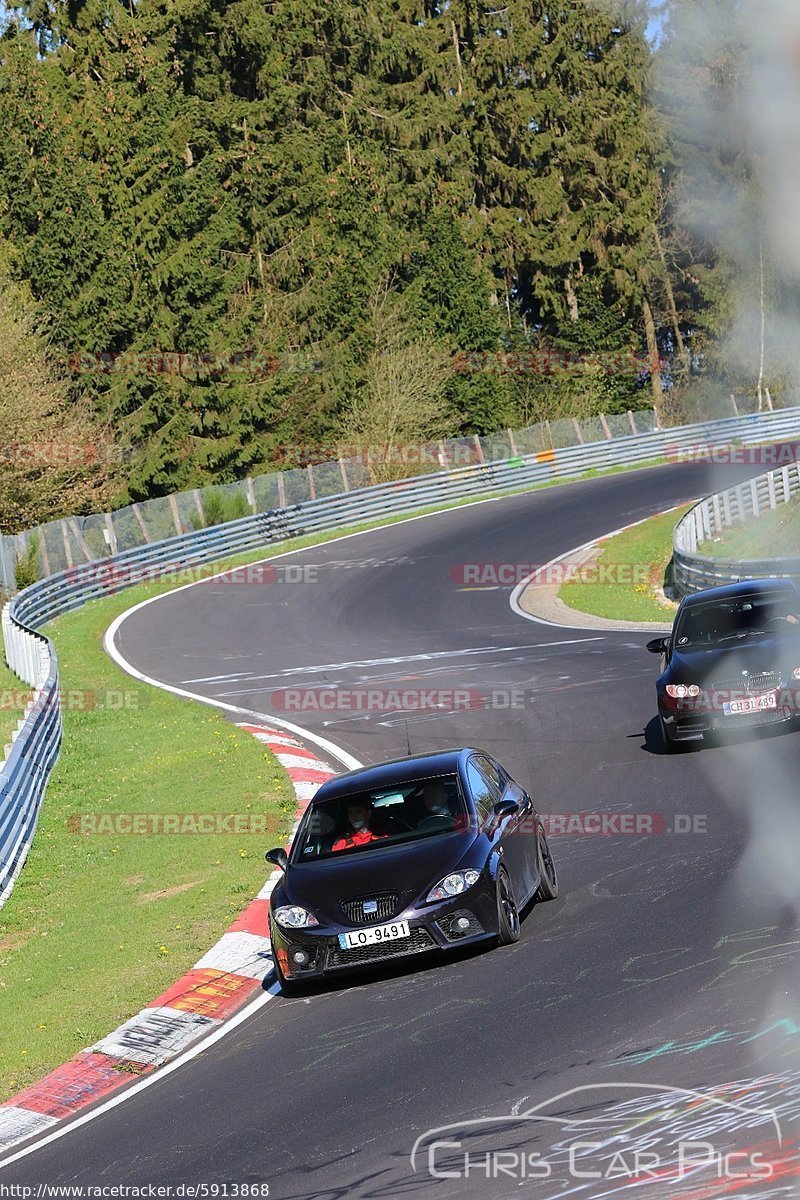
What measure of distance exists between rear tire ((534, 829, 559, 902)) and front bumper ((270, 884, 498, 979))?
1402 mm

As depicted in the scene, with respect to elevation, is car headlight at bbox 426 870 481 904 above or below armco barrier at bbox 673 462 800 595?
above

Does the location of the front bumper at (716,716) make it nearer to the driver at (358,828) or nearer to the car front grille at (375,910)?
the driver at (358,828)

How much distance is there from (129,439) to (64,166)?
11.4 meters

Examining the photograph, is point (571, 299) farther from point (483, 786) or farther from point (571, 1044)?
point (571, 1044)

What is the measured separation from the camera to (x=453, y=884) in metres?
9.77

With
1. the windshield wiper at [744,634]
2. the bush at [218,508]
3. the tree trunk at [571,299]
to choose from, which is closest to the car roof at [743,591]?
the windshield wiper at [744,634]

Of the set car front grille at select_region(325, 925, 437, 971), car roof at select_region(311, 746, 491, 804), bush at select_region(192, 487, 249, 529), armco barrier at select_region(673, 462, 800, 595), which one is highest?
bush at select_region(192, 487, 249, 529)

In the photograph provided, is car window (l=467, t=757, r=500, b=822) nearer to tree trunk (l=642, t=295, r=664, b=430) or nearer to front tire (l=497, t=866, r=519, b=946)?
front tire (l=497, t=866, r=519, b=946)

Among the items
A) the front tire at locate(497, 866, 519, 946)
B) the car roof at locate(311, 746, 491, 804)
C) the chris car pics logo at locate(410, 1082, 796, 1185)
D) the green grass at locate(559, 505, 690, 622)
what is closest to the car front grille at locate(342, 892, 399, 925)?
the front tire at locate(497, 866, 519, 946)

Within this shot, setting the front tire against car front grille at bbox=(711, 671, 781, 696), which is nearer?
the front tire

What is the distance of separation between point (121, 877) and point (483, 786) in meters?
5.01

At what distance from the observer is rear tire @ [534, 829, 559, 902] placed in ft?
36.7

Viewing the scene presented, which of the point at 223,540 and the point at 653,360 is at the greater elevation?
the point at 653,360

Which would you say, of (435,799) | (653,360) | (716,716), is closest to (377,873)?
(435,799)
